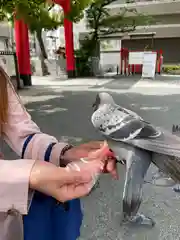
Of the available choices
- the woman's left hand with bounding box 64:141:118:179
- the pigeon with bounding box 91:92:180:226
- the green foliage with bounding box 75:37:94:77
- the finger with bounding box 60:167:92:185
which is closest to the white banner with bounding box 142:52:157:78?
the green foliage with bounding box 75:37:94:77

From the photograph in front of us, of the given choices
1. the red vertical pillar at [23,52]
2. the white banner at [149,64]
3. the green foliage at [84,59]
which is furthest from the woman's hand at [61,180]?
the green foliage at [84,59]

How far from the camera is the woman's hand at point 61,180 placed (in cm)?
36

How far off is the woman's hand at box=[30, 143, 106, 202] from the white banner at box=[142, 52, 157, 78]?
6.63m

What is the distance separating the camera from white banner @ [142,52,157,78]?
673 cm

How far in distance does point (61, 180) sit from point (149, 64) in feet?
22.3

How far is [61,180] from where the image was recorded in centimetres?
37

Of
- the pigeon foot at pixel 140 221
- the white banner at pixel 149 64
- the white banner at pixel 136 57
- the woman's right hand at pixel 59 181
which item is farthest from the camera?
the white banner at pixel 136 57

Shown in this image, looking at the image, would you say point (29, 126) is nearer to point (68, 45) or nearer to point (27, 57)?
point (27, 57)

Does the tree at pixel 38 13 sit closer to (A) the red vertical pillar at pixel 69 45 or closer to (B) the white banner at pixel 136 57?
(A) the red vertical pillar at pixel 69 45

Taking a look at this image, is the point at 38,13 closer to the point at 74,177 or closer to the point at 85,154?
the point at 85,154

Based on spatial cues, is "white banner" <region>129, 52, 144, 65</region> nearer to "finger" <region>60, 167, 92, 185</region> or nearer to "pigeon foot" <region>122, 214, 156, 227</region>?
"pigeon foot" <region>122, 214, 156, 227</region>

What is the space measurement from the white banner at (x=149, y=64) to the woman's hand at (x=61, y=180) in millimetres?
6626

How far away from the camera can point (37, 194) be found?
42 centimetres

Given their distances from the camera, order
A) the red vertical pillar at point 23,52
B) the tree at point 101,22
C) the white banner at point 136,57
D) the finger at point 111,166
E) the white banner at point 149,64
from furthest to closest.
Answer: the tree at point 101,22 < the white banner at point 136,57 < the white banner at point 149,64 < the red vertical pillar at point 23,52 < the finger at point 111,166
